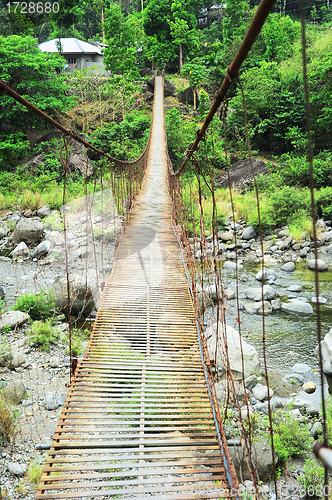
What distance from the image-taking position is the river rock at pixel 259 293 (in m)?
3.35

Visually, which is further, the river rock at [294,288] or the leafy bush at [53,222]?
the leafy bush at [53,222]

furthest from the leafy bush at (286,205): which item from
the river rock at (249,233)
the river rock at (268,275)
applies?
the river rock at (268,275)

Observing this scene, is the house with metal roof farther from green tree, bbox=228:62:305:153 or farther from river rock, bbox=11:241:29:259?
river rock, bbox=11:241:29:259

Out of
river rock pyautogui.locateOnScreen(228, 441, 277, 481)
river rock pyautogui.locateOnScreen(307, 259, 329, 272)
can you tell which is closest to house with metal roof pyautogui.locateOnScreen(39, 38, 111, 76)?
river rock pyautogui.locateOnScreen(307, 259, 329, 272)

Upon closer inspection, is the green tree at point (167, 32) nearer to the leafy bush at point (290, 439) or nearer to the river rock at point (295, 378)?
the river rock at point (295, 378)

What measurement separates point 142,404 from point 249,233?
4185mm

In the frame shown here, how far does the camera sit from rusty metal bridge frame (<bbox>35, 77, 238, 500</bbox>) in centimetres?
104

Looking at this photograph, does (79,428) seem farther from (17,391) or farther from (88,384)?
(17,391)

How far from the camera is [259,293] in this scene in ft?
11.1

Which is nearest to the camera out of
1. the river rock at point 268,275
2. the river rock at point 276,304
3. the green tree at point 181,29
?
the river rock at point 276,304

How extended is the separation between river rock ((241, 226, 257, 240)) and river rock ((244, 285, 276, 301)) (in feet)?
5.89

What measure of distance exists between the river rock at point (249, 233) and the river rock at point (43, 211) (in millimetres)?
3219

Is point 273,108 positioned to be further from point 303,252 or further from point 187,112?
point 303,252

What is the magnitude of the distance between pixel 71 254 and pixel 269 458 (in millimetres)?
3508
